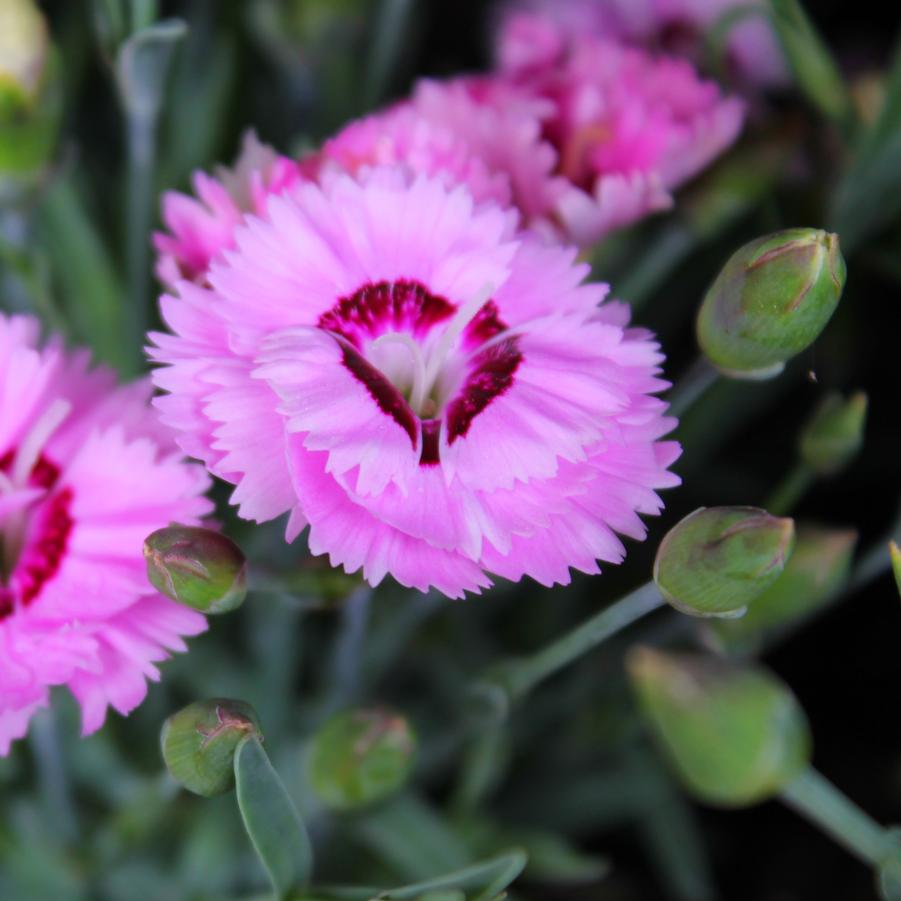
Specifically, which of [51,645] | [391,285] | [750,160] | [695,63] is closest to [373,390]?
[391,285]

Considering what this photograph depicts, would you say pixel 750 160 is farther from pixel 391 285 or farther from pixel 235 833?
pixel 235 833

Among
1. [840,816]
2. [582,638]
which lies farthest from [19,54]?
[840,816]

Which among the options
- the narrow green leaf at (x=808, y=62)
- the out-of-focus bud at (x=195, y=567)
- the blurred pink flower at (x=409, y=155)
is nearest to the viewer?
the out-of-focus bud at (x=195, y=567)

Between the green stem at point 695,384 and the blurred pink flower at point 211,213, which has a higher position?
the blurred pink flower at point 211,213

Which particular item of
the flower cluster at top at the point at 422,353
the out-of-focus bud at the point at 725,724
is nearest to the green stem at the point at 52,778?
the flower cluster at top at the point at 422,353

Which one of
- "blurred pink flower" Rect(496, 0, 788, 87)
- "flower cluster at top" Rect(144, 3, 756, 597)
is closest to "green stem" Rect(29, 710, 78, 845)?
"flower cluster at top" Rect(144, 3, 756, 597)

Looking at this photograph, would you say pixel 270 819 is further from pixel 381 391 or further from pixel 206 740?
pixel 381 391

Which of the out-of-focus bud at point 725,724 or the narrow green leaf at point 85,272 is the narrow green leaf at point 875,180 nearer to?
the out-of-focus bud at point 725,724
